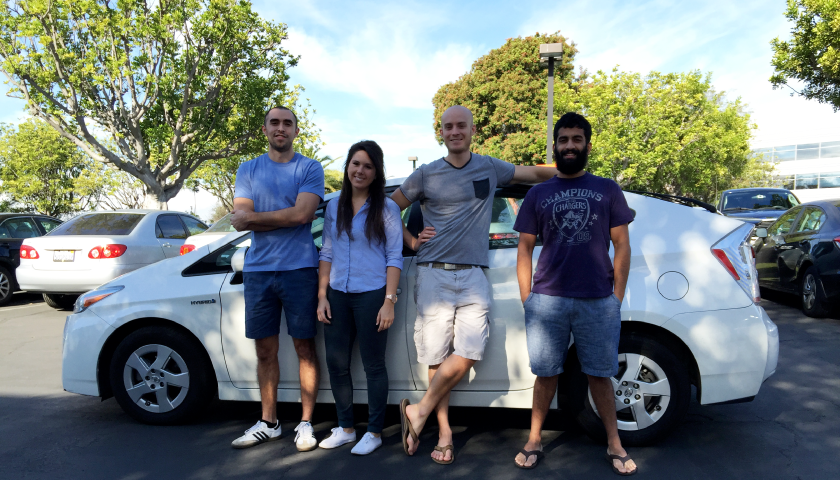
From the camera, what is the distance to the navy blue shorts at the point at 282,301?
334 centimetres

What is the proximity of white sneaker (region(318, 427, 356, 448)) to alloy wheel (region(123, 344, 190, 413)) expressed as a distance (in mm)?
998

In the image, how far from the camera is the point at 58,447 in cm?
349

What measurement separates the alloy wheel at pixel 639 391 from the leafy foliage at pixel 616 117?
2272 centimetres

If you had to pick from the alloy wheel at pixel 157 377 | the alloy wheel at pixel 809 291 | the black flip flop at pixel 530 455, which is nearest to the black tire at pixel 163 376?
the alloy wheel at pixel 157 377

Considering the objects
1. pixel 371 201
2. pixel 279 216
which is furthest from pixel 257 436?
pixel 371 201

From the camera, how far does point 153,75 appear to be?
18281 mm

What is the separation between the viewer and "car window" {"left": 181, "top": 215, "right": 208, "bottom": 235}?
9.80 m

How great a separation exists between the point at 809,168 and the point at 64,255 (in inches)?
2447

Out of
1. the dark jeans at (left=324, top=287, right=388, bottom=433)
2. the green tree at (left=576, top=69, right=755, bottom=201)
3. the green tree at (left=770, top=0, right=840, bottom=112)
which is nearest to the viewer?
the dark jeans at (left=324, top=287, right=388, bottom=433)

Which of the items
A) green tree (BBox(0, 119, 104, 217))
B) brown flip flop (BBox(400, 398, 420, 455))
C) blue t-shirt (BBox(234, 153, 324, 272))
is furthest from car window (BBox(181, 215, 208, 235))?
green tree (BBox(0, 119, 104, 217))

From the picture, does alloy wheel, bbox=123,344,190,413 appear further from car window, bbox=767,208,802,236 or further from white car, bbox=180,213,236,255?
car window, bbox=767,208,802,236

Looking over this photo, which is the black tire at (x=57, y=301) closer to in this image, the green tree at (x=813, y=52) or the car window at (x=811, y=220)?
the car window at (x=811, y=220)

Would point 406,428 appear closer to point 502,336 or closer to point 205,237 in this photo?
point 502,336

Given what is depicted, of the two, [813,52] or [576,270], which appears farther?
[813,52]
